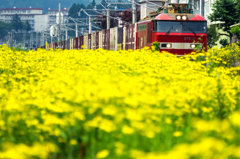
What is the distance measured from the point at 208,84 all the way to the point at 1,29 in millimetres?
199657

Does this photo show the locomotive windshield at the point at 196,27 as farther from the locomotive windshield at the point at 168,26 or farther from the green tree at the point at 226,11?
the green tree at the point at 226,11

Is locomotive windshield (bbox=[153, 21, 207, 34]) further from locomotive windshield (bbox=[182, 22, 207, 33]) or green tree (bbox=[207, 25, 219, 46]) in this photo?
green tree (bbox=[207, 25, 219, 46])

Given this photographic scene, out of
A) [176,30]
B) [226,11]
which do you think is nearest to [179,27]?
[176,30]

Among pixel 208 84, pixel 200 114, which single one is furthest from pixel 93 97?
pixel 208 84

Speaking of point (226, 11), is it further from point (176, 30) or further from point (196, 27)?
point (176, 30)

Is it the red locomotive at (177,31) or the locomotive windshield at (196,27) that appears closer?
the red locomotive at (177,31)

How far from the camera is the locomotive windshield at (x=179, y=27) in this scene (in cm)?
2084

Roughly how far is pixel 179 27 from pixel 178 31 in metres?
0.21

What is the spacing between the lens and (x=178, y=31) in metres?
21.1

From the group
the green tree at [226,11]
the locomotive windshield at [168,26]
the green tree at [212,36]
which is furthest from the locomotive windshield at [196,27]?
the green tree at [212,36]

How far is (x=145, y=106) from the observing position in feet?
15.7

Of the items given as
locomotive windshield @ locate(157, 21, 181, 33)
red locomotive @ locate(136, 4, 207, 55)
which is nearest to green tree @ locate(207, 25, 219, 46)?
red locomotive @ locate(136, 4, 207, 55)

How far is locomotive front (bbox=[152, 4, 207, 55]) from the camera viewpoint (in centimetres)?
2083

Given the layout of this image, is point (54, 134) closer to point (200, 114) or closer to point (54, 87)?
point (54, 87)
